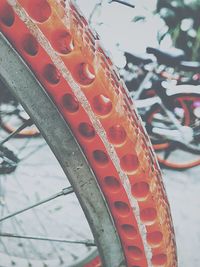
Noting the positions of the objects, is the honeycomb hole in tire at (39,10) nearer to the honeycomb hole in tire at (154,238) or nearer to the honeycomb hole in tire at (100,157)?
the honeycomb hole in tire at (100,157)

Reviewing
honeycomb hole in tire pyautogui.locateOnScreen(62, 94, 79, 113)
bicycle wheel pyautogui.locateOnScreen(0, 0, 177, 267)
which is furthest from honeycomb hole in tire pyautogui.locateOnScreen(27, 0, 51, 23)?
honeycomb hole in tire pyautogui.locateOnScreen(62, 94, 79, 113)

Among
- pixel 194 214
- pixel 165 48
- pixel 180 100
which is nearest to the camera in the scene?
pixel 194 214

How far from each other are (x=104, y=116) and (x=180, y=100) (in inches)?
79.1

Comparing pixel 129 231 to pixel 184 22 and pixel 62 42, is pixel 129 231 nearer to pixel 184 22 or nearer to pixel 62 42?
pixel 62 42

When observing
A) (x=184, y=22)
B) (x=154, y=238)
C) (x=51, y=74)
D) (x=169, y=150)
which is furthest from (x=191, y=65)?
(x=51, y=74)

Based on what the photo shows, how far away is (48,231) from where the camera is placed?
2027mm

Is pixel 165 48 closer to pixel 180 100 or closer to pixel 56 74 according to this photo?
pixel 180 100

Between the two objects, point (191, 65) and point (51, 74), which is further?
point (191, 65)

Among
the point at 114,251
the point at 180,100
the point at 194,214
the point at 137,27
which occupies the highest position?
the point at 137,27

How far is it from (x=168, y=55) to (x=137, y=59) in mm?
213

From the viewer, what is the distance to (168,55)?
2381 millimetres

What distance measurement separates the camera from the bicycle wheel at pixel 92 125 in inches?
23.1

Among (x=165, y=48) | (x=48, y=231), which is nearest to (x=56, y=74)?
(x=48, y=231)

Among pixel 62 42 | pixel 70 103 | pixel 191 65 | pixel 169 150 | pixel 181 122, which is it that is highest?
pixel 62 42
